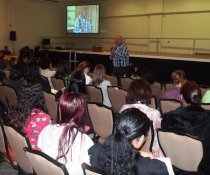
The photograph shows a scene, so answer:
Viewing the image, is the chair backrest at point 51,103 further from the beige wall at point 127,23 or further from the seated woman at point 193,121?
the beige wall at point 127,23

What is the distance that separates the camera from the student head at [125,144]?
1662 mm

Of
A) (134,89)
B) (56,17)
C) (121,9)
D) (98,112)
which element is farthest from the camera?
(56,17)

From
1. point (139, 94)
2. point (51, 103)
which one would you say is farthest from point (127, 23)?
point (139, 94)

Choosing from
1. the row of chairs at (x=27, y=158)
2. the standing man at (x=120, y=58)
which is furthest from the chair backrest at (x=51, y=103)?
the standing man at (x=120, y=58)

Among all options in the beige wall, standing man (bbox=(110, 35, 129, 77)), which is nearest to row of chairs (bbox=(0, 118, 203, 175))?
standing man (bbox=(110, 35, 129, 77))

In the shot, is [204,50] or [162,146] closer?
[162,146]

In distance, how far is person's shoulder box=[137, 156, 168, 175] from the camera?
171 centimetres

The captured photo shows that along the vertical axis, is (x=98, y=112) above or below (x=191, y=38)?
below

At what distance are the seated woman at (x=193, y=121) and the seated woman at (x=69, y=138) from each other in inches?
34.9

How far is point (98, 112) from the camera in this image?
357 centimetres

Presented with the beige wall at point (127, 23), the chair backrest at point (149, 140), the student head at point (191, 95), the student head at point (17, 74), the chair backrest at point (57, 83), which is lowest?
the chair backrest at point (149, 140)

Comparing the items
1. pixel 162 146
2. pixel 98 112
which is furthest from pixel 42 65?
pixel 162 146

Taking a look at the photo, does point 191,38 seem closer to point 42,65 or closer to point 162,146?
point 42,65

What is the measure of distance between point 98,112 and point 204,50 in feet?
31.4
